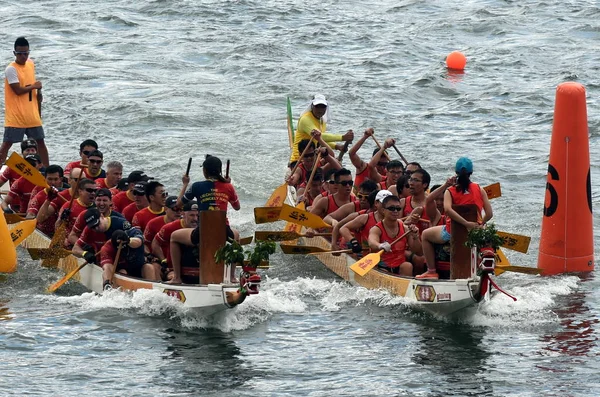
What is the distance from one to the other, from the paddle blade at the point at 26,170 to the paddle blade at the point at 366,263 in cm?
483

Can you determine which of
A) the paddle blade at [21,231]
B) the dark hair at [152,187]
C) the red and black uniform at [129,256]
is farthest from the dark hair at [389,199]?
the paddle blade at [21,231]

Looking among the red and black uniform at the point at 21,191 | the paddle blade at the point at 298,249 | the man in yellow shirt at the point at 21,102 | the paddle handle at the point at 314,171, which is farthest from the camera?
the man in yellow shirt at the point at 21,102

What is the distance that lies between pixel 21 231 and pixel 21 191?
6.57ft

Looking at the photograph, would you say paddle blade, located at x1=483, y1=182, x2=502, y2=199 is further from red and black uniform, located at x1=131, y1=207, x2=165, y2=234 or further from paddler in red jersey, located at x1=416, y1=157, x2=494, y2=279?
red and black uniform, located at x1=131, y1=207, x2=165, y2=234

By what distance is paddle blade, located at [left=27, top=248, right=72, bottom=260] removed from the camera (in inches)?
562

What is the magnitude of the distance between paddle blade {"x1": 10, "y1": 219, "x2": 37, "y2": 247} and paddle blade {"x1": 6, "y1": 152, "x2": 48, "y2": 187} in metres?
0.72

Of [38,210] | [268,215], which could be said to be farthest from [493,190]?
[38,210]

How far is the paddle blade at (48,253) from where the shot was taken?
14.3m

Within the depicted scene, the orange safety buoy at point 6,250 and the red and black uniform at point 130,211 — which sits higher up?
→ the red and black uniform at point 130,211

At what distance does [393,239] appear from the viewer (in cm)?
1338

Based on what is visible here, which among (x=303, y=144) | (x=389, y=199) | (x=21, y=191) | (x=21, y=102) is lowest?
(x=389, y=199)

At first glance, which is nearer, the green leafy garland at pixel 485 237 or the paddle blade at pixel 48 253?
the green leafy garland at pixel 485 237

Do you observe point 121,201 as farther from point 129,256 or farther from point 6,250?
→ point 129,256

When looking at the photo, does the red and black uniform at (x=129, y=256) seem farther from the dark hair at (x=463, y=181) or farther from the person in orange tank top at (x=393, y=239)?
the dark hair at (x=463, y=181)
